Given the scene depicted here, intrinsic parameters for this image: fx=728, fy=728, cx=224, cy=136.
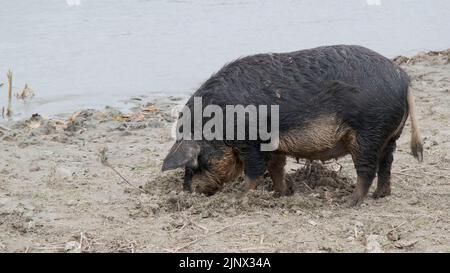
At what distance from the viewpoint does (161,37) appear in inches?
566

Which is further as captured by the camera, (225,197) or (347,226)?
(225,197)

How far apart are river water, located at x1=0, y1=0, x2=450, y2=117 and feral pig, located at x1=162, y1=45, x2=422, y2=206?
4.52 meters

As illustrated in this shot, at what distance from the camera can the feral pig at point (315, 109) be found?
6297 mm

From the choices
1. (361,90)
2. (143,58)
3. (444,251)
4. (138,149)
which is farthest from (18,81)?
(444,251)

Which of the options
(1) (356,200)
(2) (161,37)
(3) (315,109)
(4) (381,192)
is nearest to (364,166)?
(1) (356,200)

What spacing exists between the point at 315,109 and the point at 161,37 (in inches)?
332

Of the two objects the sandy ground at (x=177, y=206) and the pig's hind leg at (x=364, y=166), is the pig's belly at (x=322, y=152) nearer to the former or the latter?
the pig's hind leg at (x=364, y=166)

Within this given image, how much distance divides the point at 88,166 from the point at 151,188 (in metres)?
1.16

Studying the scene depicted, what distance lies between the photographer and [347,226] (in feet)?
19.4

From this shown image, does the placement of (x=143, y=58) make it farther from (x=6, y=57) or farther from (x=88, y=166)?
(x=88, y=166)

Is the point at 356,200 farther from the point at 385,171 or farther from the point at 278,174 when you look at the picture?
the point at 278,174

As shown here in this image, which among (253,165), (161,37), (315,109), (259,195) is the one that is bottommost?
(259,195)

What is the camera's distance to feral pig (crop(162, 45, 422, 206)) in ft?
20.7

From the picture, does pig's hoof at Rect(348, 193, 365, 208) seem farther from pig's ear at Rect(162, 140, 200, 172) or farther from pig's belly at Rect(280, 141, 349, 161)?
pig's ear at Rect(162, 140, 200, 172)
